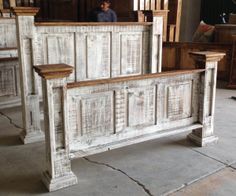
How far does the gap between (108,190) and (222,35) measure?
454 cm

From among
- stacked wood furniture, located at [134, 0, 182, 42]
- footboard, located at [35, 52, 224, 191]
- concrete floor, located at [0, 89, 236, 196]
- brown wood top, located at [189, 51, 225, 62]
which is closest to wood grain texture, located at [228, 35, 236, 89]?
stacked wood furniture, located at [134, 0, 182, 42]

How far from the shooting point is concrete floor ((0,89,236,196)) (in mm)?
2217

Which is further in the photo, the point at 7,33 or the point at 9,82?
the point at 7,33

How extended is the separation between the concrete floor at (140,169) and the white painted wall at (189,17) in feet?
16.3

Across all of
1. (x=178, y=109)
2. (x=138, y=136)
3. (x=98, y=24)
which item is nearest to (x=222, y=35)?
(x=98, y=24)

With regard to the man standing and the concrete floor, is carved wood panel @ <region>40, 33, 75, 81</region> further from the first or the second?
the man standing

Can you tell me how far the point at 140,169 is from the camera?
251cm

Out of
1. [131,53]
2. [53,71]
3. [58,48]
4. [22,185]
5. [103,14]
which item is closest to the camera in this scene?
[53,71]

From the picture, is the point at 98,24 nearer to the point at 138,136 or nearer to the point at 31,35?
the point at 31,35

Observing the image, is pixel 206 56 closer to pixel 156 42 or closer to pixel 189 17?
pixel 156 42

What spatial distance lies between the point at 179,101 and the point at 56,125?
1.16m

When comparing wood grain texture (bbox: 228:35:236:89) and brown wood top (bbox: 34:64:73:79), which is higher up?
brown wood top (bbox: 34:64:73:79)

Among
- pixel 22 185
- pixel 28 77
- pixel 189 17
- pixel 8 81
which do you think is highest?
pixel 189 17

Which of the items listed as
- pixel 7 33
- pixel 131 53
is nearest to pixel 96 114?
pixel 131 53
